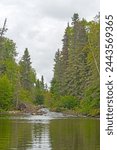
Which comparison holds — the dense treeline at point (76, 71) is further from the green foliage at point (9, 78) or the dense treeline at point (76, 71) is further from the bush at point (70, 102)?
the green foliage at point (9, 78)

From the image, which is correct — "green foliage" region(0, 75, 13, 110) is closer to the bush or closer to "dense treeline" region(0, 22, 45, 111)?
"dense treeline" region(0, 22, 45, 111)

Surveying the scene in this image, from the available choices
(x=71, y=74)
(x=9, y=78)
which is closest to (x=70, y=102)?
(x=71, y=74)

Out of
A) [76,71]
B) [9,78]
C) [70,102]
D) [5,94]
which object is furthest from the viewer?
[9,78]

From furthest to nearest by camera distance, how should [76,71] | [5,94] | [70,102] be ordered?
1. [76,71]
2. [70,102]
3. [5,94]

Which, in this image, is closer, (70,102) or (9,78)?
(70,102)

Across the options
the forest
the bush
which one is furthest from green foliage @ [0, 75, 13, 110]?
the bush

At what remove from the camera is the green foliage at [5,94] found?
6881cm

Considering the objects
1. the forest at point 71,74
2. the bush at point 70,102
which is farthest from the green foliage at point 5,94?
the bush at point 70,102

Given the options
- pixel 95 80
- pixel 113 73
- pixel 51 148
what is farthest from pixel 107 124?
pixel 95 80

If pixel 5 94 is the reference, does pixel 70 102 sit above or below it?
below

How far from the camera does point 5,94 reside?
228 ft

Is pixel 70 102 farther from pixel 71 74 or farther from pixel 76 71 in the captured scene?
pixel 71 74

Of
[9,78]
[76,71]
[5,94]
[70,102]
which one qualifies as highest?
[76,71]

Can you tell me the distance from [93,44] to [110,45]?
47.2 meters
